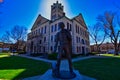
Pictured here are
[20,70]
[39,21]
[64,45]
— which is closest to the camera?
[64,45]

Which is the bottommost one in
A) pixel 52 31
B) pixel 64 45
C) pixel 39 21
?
pixel 64 45

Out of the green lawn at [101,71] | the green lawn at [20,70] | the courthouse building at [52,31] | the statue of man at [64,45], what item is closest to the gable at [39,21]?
the courthouse building at [52,31]

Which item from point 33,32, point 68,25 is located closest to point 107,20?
point 68,25

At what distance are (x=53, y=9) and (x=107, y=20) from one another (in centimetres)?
1860

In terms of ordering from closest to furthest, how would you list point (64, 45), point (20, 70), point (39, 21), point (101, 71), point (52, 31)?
1. point (64, 45)
2. point (101, 71)
3. point (20, 70)
4. point (52, 31)
5. point (39, 21)

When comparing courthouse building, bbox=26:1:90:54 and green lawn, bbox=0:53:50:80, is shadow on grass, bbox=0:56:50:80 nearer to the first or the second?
green lawn, bbox=0:53:50:80

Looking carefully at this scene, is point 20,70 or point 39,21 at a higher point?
point 39,21

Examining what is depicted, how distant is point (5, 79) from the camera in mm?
6352

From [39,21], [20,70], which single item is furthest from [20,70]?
[39,21]

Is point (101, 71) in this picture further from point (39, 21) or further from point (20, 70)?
point (39, 21)

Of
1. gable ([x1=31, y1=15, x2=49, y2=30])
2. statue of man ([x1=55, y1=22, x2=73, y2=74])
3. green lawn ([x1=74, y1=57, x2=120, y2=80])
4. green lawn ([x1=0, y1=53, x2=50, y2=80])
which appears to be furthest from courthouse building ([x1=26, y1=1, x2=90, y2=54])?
statue of man ([x1=55, y1=22, x2=73, y2=74])

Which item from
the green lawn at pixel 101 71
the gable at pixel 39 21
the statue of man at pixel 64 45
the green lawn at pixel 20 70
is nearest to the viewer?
the statue of man at pixel 64 45

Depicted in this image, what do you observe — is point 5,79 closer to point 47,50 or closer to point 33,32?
point 47,50

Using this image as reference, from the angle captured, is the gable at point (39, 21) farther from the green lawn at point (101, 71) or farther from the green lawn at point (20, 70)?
the green lawn at point (101, 71)
